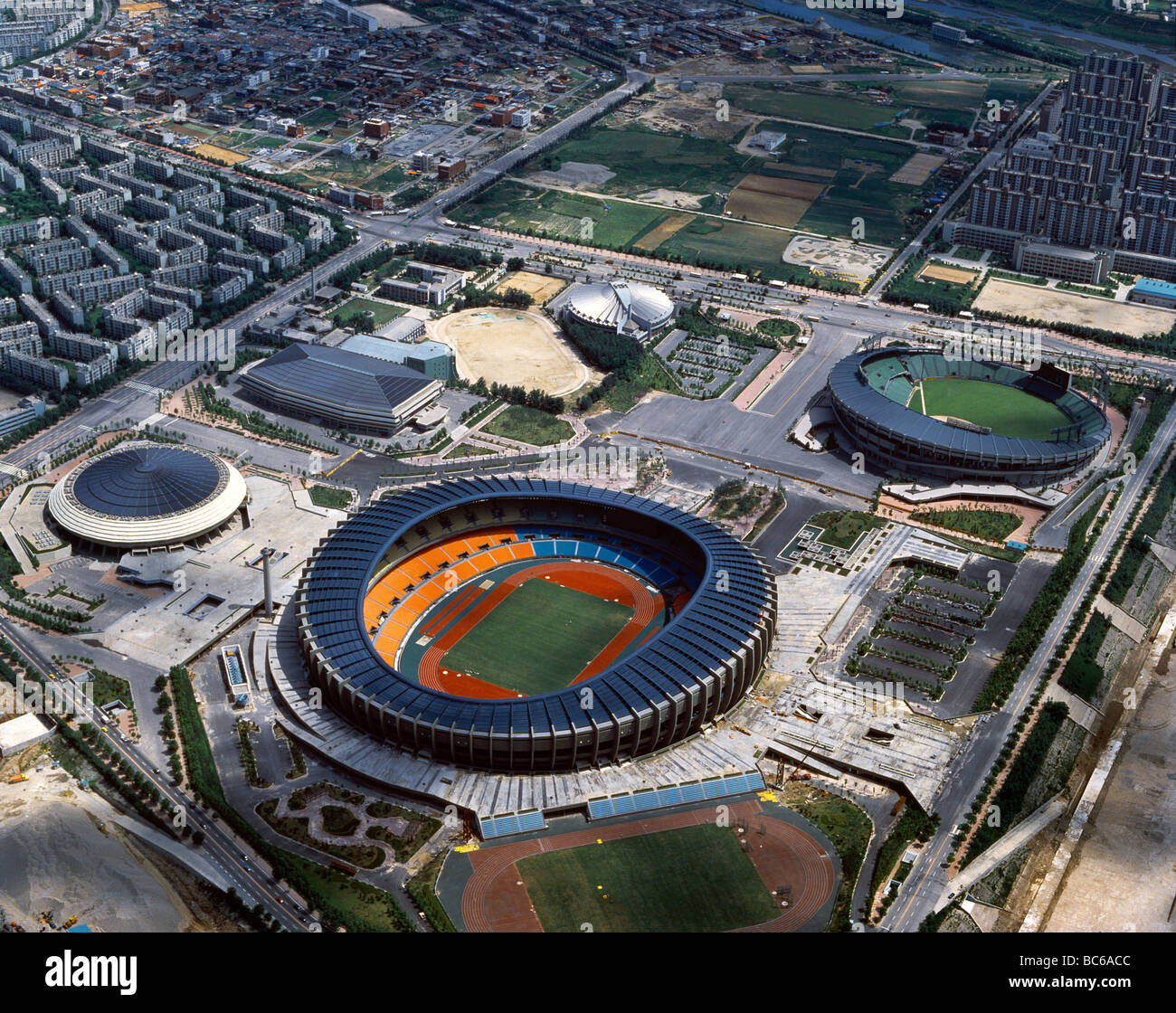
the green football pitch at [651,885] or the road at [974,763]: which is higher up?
the road at [974,763]

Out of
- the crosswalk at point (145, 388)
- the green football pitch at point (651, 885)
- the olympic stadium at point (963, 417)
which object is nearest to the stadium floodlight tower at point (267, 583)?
the green football pitch at point (651, 885)

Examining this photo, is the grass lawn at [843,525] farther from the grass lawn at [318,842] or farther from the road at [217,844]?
the road at [217,844]

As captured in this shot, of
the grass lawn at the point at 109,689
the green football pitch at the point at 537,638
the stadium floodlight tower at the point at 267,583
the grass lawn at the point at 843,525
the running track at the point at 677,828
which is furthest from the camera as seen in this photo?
the grass lawn at the point at 843,525

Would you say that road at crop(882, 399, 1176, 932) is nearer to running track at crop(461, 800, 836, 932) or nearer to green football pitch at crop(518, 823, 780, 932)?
running track at crop(461, 800, 836, 932)

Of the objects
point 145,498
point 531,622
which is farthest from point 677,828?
point 145,498

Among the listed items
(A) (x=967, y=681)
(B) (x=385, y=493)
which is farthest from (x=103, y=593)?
(A) (x=967, y=681)
